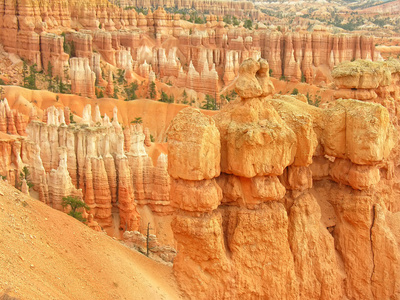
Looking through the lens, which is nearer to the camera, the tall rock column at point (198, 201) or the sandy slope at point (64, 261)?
the sandy slope at point (64, 261)

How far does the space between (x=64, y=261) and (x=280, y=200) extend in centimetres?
549

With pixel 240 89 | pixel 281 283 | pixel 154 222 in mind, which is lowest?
pixel 154 222

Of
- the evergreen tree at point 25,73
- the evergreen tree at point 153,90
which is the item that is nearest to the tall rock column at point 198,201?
the evergreen tree at point 25,73

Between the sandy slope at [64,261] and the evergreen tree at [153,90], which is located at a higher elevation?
the sandy slope at [64,261]

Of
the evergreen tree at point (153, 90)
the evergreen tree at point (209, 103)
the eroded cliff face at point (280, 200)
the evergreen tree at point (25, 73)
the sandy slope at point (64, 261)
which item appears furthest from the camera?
the evergreen tree at point (153, 90)

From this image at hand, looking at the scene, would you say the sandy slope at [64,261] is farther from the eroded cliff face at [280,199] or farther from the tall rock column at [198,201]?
the eroded cliff face at [280,199]

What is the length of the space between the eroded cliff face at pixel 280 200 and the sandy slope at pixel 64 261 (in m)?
1.09

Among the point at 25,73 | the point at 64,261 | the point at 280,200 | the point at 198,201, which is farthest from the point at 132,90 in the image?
the point at 198,201

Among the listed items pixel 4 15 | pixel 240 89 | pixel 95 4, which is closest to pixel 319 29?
pixel 95 4

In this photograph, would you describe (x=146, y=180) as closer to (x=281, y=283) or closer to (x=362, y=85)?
(x=362, y=85)

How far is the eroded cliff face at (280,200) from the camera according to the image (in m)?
13.5

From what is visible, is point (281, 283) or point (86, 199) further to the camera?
point (86, 199)

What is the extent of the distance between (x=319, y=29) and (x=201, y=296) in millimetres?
66431

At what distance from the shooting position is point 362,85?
1897 cm
